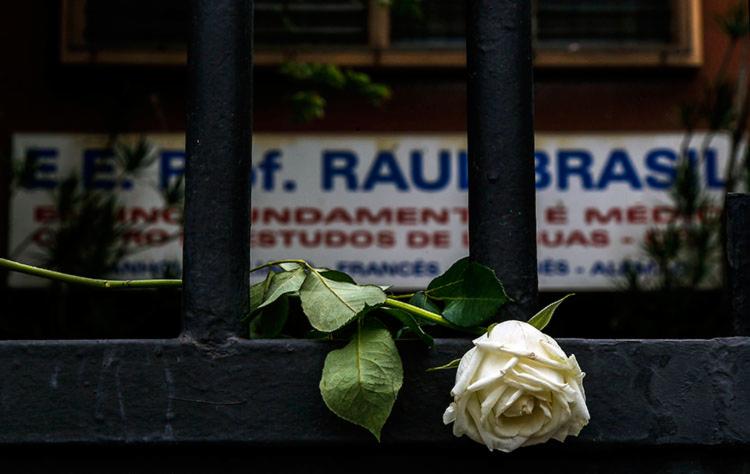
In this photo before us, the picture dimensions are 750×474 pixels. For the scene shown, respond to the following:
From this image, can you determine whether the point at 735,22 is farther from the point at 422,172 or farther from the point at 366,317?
the point at 366,317

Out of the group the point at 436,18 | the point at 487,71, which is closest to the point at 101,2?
the point at 436,18

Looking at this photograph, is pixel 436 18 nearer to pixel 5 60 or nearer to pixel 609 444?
pixel 5 60

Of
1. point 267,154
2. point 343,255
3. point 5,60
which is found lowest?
point 343,255

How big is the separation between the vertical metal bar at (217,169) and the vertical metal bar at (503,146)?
0.88 ft

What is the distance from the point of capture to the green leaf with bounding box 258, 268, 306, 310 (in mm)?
1154

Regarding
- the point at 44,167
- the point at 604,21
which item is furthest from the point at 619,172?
the point at 44,167

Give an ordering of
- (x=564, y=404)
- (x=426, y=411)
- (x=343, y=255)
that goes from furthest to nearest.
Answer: (x=343, y=255)
(x=426, y=411)
(x=564, y=404)

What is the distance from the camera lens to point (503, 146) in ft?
3.87

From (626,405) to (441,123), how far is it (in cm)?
322

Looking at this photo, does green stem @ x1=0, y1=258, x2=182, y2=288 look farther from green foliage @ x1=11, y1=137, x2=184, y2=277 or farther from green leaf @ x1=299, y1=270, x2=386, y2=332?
green foliage @ x1=11, y1=137, x2=184, y2=277

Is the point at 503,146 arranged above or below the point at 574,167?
below

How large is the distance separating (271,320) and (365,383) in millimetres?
194

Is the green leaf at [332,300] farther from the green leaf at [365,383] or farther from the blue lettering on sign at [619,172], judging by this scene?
the blue lettering on sign at [619,172]

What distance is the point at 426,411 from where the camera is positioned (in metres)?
1.11
